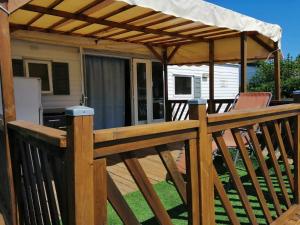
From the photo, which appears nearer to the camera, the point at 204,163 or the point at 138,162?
the point at 138,162

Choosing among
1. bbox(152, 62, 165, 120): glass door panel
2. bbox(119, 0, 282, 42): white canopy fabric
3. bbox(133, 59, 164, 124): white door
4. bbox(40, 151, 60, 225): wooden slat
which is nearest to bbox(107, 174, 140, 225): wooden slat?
bbox(40, 151, 60, 225): wooden slat

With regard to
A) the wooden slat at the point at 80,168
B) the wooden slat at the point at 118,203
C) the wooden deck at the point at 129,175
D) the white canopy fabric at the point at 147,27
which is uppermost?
the white canopy fabric at the point at 147,27

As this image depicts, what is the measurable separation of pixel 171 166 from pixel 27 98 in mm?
3806

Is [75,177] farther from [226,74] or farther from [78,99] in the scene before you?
[226,74]

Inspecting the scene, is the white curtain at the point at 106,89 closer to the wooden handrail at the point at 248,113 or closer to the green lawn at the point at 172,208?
the green lawn at the point at 172,208

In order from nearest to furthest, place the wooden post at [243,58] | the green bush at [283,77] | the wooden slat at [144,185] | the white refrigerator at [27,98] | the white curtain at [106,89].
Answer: the wooden slat at [144,185] → the white refrigerator at [27,98] → the wooden post at [243,58] → the white curtain at [106,89] → the green bush at [283,77]

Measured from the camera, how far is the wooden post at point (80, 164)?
1124 millimetres

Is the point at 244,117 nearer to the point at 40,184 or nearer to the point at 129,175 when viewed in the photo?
the point at 40,184

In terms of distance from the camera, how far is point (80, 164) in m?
1.15

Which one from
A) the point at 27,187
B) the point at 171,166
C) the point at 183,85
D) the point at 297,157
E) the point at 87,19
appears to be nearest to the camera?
the point at 171,166

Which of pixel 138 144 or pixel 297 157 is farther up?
pixel 138 144

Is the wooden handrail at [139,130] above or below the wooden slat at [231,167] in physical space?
above

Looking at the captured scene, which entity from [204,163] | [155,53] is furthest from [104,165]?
[155,53]

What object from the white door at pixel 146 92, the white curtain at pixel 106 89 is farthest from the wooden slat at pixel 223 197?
the white door at pixel 146 92
